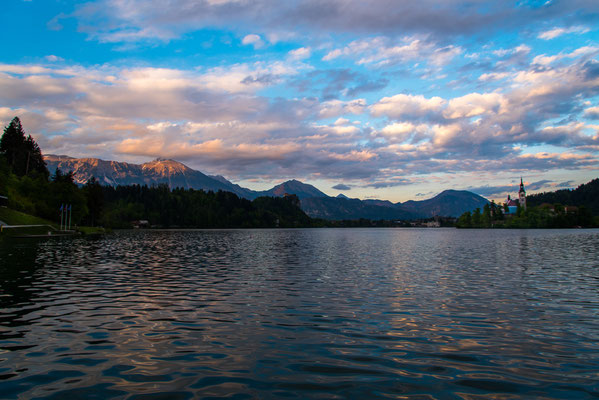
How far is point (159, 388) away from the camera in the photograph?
465 inches

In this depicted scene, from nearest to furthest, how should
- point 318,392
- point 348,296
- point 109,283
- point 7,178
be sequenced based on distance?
point 318,392, point 348,296, point 109,283, point 7,178

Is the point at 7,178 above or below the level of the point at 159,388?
above

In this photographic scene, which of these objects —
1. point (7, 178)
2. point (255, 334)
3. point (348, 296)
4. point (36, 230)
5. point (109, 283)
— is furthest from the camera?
point (7, 178)

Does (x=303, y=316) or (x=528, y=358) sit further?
(x=303, y=316)

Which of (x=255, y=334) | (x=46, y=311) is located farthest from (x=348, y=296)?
(x=46, y=311)

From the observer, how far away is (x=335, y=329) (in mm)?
19125

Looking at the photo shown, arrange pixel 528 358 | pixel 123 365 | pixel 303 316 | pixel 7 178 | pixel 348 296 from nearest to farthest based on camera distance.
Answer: pixel 123 365 → pixel 528 358 → pixel 303 316 → pixel 348 296 → pixel 7 178

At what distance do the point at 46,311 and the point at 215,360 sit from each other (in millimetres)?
14276

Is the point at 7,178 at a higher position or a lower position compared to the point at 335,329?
higher

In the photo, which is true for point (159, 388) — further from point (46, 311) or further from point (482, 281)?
point (482, 281)

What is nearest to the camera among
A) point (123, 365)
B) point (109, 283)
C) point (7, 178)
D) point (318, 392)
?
point (318, 392)

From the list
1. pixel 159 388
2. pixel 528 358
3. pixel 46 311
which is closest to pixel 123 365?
pixel 159 388

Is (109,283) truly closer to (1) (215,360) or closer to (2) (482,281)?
(1) (215,360)

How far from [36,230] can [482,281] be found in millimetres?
135701
